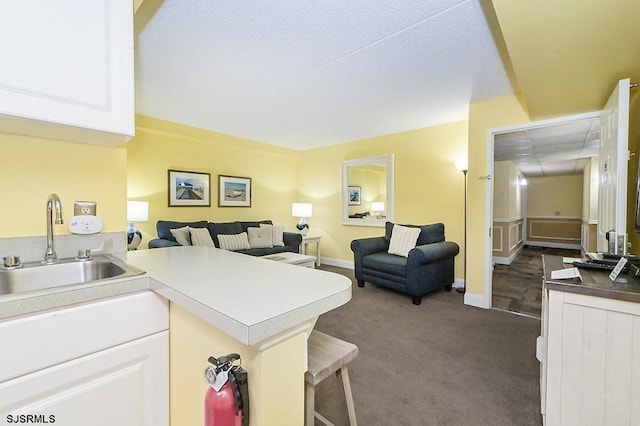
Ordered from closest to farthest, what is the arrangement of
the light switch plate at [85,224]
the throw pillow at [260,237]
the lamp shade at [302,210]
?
1. the light switch plate at [85,224]
2. the throw pillow at [260,237]
3. the lamp shade at [302,210]

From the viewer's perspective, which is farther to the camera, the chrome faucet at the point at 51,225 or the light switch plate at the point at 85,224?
the light switch plate at the point at 85,224

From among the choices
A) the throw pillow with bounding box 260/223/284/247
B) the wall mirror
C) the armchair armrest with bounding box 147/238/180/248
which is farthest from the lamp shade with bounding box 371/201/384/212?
the armchair armrest with bounding box 147/238/180/248

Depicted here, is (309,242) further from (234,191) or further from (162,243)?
(162,243)

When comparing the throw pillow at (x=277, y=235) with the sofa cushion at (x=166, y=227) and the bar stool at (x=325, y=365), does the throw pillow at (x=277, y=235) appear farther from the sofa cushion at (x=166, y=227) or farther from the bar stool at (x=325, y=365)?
the bar stool at (x=325, y=365)

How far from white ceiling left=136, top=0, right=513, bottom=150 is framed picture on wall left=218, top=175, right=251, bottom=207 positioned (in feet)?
3.80

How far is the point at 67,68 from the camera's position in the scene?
1086 millimetres

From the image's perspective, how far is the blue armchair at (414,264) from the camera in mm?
3240

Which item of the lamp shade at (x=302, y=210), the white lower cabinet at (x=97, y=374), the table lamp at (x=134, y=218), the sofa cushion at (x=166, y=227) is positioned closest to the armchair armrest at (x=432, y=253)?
the lamp shade at (x=302, y=210)

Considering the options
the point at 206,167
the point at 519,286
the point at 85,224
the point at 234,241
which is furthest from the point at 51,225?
the point at 519,286

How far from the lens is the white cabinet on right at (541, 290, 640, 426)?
111 centimetres

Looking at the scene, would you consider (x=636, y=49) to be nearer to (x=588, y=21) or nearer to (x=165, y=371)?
(x=588, y=21)

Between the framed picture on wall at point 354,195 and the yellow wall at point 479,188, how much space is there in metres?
2.15

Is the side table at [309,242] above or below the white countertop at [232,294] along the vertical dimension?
below

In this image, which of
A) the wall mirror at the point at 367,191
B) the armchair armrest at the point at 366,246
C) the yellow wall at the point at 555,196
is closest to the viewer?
the armchair armrest at the point at 366,246
